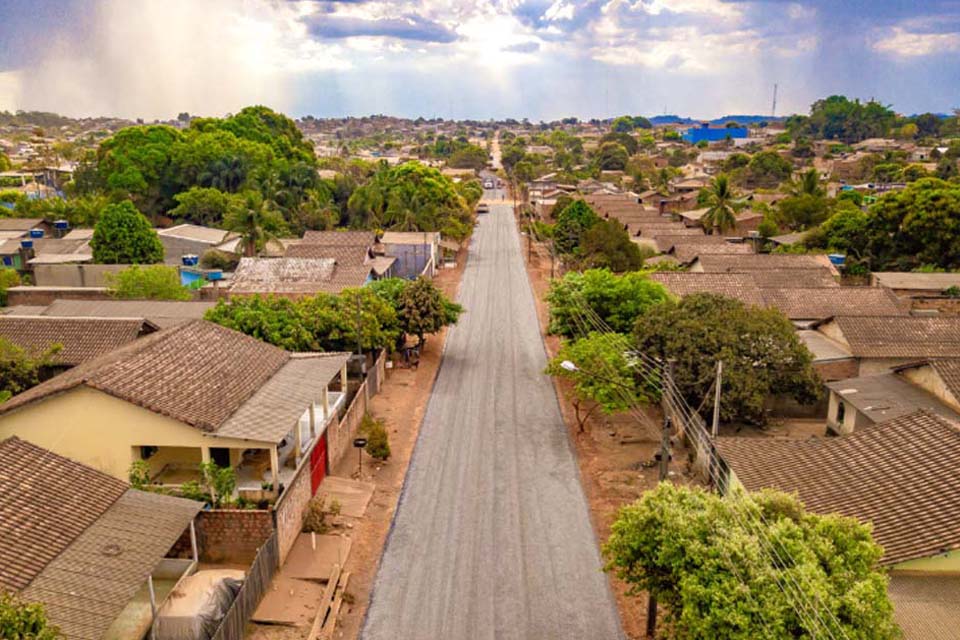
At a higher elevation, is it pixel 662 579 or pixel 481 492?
pixel 662 579

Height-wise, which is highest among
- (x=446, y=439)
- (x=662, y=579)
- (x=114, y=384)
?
(x=114, y=384)

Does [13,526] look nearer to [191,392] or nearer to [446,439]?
[191,392]

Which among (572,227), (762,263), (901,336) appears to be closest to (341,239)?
→ (572,227)

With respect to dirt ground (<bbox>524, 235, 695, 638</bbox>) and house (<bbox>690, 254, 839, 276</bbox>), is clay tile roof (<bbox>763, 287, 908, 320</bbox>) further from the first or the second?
dirt ground (<bbox>524, 235, 695, 638</bbox>)

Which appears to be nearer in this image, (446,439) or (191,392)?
(191,392)

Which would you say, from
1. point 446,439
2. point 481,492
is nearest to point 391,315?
point 446,439

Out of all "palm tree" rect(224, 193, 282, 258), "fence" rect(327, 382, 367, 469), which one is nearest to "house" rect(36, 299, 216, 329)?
"fence" rect(327, 382, 367, 469)

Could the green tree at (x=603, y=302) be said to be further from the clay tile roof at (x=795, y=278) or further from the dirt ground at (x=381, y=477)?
the clay tile roof at (x=795, y=278)
